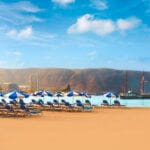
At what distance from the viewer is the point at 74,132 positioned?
13188mm

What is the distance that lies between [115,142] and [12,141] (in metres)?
3.32

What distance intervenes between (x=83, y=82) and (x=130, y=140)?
18797 cm

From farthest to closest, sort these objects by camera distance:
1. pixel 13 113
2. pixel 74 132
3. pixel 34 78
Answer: pixel 34 78
pixel 13 113
pixel 74 132

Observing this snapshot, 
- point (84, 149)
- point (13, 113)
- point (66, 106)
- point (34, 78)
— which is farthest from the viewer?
point (34, 78)

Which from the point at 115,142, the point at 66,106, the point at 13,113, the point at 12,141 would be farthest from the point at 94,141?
the point at 66,106

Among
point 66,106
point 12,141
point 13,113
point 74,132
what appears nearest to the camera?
point 12,141

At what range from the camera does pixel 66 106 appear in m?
27.3

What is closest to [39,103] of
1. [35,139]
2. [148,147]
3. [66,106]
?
[66,106]

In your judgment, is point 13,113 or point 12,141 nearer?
point 12,141

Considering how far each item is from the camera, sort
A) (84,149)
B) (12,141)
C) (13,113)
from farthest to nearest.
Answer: (13,113)
(12,141)
(84,149)

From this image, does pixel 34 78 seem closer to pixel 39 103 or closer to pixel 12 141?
pixel 39 103

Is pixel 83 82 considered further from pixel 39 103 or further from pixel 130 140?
pixel 130 140

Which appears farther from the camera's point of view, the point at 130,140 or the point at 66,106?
the point at 66,106

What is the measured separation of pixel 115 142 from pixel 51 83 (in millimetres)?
187563
